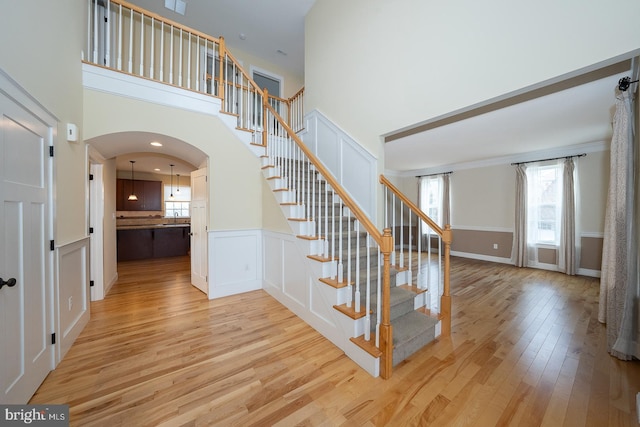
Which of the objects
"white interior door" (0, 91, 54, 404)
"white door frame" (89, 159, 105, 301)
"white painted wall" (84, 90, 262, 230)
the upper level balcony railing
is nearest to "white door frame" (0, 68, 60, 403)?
"white interior door" (0, 91, 54, 404)

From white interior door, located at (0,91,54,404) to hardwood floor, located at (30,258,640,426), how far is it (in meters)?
0.29

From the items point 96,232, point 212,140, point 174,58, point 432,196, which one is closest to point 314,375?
point 212,140

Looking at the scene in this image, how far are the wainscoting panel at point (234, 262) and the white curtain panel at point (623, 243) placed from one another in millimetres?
4113

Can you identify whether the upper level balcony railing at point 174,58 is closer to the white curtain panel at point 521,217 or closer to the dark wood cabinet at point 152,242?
the dark wood cabinet at point 152,242

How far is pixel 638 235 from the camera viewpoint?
1.91 m

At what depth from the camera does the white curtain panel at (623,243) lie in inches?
77.7

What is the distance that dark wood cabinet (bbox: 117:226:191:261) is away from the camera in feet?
18.6

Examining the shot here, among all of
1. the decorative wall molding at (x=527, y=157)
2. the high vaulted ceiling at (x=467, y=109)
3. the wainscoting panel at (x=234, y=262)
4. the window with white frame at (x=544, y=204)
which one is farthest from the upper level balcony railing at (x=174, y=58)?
the window with white frame at (x=544, y=204)

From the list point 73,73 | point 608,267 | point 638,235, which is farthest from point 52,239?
point 608,267

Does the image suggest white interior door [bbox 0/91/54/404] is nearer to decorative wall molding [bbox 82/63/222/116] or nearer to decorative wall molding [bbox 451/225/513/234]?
decorative wall molding [bbox 82/63/222/116]

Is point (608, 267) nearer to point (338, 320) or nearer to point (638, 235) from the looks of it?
point (638, 235)

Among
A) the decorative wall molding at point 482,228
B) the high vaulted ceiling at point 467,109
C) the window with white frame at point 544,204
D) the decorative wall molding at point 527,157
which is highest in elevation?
the high vaulted ceiling at point 467,109

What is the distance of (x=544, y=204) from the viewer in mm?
5215

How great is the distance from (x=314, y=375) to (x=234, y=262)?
225cm
